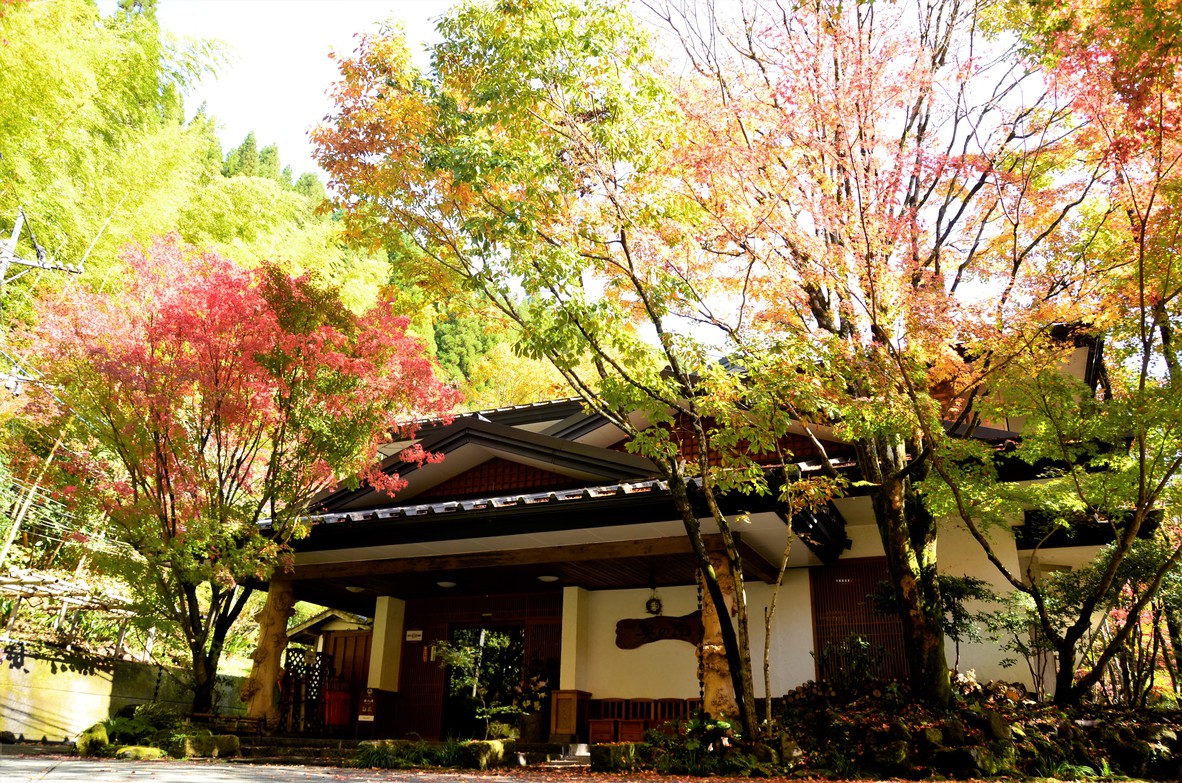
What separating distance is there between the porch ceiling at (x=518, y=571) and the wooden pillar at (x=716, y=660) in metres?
0.45

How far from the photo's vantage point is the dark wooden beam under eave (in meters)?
9.29

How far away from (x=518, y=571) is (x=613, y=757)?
3.74 meters

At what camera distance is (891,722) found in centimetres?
732

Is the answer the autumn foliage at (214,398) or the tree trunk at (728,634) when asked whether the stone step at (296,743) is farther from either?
the tree trunk at (728,634)

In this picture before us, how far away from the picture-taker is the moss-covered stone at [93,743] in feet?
28.3

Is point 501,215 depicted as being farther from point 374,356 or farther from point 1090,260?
point 1090,260

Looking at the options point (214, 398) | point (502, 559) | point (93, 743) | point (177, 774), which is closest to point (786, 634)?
point (502, 559)

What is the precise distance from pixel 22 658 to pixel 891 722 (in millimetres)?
11538

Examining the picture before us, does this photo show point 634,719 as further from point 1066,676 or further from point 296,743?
point 1066,676

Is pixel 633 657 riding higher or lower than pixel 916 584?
lower

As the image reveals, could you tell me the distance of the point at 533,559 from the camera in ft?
33.0

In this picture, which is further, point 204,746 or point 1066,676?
point 204,746

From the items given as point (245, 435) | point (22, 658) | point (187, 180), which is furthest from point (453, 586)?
point (187, 180)

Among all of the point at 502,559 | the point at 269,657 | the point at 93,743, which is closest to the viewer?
the point at 93,743
